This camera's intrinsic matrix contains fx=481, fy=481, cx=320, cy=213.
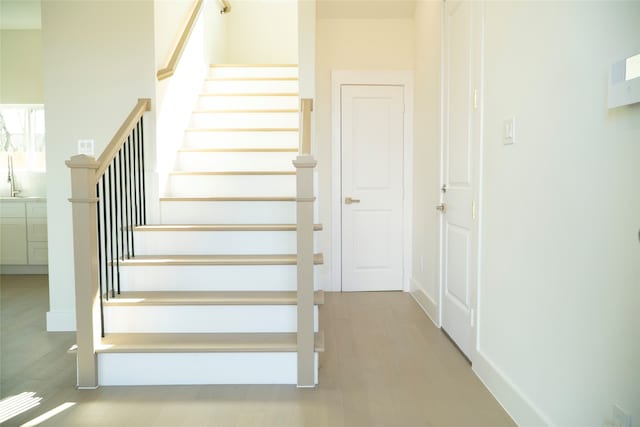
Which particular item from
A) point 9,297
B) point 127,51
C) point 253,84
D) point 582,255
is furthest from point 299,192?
point 9,297

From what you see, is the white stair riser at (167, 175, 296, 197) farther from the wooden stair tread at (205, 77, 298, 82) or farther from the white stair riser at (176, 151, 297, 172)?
the wooden stair tread at (205, 77, 298, 82)

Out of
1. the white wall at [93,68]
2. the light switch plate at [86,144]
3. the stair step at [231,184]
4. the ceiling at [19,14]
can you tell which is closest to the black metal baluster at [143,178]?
the white wall at [93,68]

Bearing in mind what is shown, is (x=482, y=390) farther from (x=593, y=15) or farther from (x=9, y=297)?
(x=9, y=297)

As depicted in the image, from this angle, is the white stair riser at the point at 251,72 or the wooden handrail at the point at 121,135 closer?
the wooden handrail at the point at 121,135

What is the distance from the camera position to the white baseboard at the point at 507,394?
6.66 ft

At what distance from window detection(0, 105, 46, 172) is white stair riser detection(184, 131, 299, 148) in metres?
2.87

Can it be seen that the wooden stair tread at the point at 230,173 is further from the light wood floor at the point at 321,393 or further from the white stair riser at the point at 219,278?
the light wood floor at the point at 321,393

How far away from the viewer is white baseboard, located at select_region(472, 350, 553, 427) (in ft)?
6.66

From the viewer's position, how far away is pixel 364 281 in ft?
16.2

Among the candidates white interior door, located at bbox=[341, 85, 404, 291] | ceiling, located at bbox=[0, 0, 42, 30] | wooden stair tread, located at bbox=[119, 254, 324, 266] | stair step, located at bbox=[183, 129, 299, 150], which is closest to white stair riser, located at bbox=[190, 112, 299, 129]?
stair step, located at bbox=[183, 129, 299, 150]

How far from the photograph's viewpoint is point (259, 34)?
7.10m

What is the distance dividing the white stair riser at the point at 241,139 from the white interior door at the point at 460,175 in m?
1.49

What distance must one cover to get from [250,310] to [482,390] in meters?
1.35

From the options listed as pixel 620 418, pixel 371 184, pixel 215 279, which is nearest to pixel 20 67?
pixel 371 184
